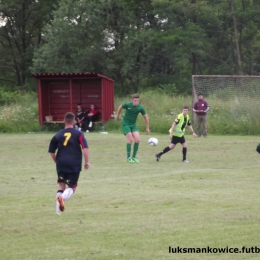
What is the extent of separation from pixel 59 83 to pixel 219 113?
8.89 metres

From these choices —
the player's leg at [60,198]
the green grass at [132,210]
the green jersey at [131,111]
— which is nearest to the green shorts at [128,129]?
the green jersey at [131,111]

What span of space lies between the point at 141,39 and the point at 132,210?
1374 inches

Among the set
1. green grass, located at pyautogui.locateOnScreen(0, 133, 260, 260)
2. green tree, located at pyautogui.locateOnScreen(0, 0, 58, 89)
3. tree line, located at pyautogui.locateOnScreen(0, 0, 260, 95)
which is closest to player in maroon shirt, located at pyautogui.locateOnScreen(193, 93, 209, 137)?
green grass, located at pyautogui.locateOnScreen(0, 133, 260, 260)

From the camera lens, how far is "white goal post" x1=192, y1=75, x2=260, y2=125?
2941cm

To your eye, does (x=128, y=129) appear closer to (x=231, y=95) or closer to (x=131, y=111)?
(x=131, y=111)

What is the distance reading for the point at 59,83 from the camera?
33000 mm

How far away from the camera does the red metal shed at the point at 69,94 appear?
3188cm

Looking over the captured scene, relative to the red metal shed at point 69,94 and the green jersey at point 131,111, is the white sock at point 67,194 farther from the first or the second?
the red metal shed at point 69,94

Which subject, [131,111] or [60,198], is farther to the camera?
[131,111]

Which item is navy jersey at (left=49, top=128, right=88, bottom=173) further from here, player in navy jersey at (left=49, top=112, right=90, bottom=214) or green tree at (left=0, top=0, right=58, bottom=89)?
green tree at (left=0, top=0, right=58, bottom=89)

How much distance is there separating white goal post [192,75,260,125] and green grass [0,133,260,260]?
1209 centimetres

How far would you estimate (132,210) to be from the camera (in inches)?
377

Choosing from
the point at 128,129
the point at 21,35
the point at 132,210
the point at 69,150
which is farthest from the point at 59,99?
the point at 69,150

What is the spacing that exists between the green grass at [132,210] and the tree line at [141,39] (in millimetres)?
26576
